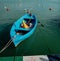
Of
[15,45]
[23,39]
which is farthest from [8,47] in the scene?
[23,39]

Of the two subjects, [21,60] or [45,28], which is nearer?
[21,60]

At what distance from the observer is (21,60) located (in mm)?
9445

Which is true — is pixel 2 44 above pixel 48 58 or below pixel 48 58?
below

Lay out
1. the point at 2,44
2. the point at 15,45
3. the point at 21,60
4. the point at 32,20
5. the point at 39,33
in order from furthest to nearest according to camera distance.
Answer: the point at 32,20 < the point at 39,33 < the point at 2,44 < the point at 15,45 < the point at 21,60

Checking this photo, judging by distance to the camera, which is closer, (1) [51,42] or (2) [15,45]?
(2) [15,45]

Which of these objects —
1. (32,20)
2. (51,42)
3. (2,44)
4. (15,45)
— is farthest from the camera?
(32,20)

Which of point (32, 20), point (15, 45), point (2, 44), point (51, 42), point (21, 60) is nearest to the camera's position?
point (21, 60)

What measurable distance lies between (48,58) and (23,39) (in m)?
8.61

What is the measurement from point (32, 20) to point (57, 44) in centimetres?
747

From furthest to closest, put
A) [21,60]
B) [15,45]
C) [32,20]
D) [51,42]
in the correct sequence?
1. [32,20]
2. [51,42]
3. [15,45]
4. [21,60]

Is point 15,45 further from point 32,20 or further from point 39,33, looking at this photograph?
point 32,20

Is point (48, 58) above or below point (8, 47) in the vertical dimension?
above

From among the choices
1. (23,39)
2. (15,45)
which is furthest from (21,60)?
(23,39)

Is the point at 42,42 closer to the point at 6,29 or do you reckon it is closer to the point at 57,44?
the point at 57,44
